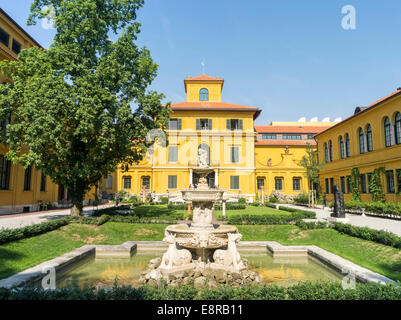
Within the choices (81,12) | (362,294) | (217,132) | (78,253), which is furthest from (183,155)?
(362,294)

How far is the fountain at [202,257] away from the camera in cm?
733

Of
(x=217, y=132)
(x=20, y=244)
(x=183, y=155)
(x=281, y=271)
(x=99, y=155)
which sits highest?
(x=217, y=132)

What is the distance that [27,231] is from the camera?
10242 millimetres

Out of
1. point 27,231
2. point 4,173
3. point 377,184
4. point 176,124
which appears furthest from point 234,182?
point 27,231

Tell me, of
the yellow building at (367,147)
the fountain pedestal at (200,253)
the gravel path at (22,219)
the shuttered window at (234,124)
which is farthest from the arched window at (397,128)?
the gravel path at (22,219)

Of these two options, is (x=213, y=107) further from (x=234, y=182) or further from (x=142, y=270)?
(x=142, y=270)

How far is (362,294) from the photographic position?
4266 mm

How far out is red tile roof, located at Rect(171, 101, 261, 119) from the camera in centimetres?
3688

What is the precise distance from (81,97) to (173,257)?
30.8 ft

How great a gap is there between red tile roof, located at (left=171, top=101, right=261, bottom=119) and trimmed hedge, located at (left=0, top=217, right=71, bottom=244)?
2673 cm

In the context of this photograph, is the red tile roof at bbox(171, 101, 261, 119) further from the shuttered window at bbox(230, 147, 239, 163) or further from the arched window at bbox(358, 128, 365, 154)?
the arched window at bbox(358, 128, 365, 154)
